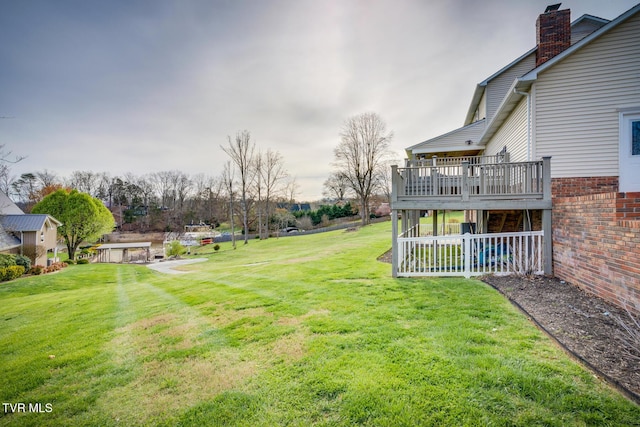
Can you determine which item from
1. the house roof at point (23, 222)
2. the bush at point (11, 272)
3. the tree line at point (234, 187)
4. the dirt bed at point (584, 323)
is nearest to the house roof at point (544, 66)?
the dirt bed at point (584, 323)

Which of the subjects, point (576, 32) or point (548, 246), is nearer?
point (548, 246)

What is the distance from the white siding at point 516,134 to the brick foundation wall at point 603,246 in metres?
2.90

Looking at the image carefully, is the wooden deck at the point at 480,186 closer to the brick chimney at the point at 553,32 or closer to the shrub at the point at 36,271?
the brick chimney at the point at 553,32

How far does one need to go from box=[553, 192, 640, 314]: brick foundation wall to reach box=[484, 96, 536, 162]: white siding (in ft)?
9.53

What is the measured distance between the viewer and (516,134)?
9352mm

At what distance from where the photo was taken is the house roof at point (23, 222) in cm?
1809

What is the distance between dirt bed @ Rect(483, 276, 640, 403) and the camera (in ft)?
8.98

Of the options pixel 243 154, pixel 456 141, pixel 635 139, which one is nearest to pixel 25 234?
pixel 243 154

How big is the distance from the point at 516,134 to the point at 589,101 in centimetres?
201

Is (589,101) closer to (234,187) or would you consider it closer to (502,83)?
(502,83)

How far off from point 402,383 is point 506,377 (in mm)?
1063

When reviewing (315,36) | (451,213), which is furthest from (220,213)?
(315,36)

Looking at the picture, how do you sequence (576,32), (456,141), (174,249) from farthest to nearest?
(174,249)
(456,141)
(576,32)

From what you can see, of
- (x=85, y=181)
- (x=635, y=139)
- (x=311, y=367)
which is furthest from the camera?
(x=85, y=181)
